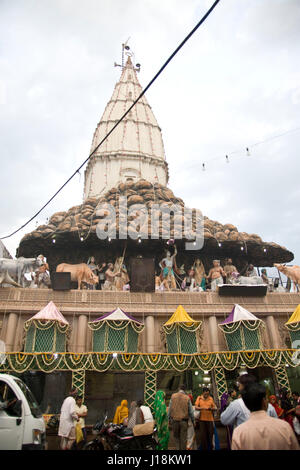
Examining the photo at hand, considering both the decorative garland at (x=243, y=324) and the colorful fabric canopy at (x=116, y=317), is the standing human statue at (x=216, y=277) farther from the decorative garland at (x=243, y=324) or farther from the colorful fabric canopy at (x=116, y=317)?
Answer: the colorful fabric canopy at (x=116, y=317)

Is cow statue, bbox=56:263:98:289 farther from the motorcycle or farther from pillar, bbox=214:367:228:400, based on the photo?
the motorcycle

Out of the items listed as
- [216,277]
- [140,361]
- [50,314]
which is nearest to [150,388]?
[140,361]

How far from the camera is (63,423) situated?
6746 millimetres

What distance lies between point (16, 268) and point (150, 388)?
27.5 ft

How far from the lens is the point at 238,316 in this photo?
524 inches

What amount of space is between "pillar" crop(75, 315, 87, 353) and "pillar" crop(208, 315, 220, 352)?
5.47 metres

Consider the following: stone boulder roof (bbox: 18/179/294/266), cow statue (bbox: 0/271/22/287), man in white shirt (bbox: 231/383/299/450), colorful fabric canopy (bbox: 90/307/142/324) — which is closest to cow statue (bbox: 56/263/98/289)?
cow statue (bbox: 0/271/22/287)

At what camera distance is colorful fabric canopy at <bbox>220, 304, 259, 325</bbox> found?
13.2m

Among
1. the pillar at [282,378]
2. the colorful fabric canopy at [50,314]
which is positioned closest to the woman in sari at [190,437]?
the pillar at [282,378]

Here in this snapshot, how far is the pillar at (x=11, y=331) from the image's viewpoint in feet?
42.5

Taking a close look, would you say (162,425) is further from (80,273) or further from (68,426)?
(80,273)

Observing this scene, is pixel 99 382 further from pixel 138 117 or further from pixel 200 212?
pixel 138 117

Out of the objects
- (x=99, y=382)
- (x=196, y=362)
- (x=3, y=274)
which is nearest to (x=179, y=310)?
(x=196, y=362)

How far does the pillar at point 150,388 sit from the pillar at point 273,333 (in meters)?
→ 5.82
